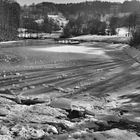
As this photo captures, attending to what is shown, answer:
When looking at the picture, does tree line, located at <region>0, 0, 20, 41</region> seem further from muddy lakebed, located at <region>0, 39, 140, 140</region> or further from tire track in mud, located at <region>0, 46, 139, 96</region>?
muddy lakebed, located at <region>0, 39, 140, 140</region>

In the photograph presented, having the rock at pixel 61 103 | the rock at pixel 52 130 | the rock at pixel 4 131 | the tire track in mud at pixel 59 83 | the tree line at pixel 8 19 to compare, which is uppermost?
the tree line at pixel 8 19

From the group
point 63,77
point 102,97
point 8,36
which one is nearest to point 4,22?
point 8,36

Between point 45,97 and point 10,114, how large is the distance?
3594 mm

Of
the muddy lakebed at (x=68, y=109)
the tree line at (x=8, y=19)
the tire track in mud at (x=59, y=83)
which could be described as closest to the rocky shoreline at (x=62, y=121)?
the muddy lakebed at (x=68, y=109)

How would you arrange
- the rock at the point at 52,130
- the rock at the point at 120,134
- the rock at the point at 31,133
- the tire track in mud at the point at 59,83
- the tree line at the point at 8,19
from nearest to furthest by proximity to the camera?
the rock at the point at 31,133, the rock at the point at 120,134, the rock at the point at 52,130, the tire track in mud at the point at 59,83, the tree line at the point at 8,19

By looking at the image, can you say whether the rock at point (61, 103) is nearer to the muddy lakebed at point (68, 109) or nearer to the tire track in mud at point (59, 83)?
the muddy lakebed at point (68, 109)

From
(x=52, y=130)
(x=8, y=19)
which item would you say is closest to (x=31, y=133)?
(x=52, y=130)

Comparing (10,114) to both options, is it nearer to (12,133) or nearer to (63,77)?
(12,133)

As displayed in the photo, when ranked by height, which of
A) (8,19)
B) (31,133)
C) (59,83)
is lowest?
(59,83)

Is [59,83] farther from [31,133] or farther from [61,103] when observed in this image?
[31,133]

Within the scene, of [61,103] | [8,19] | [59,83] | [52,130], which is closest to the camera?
[52,130]

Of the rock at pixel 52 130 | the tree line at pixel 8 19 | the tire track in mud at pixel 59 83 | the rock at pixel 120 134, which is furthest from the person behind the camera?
the tree line at pixel 8 19

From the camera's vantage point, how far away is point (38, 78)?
66.3ft

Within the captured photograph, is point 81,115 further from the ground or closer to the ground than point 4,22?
closer to the ground
